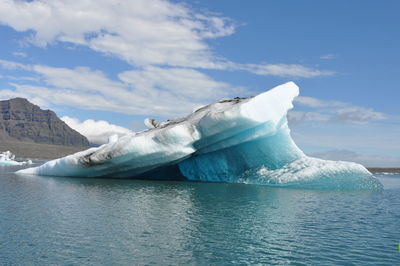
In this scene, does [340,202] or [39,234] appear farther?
[340,202]

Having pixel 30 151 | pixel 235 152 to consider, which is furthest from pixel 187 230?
pixel 30 151

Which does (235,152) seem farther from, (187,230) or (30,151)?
(30,151)

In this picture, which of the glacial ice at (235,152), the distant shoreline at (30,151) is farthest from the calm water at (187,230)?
the distant shoreline at (30,151)

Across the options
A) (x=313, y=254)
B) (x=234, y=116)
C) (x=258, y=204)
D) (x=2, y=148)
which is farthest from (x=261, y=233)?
(x=2, y=148)

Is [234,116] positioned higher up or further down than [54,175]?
higher up

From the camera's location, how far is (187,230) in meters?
13.7

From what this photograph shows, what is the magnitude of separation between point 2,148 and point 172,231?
181271mm

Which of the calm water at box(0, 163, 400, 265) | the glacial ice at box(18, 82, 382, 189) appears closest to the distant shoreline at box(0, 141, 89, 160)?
the glacial ice at box(18, 82, 382, 189)

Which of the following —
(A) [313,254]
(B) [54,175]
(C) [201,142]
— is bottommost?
(A) [313,254]

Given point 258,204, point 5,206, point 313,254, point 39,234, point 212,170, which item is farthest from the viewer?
point 212,170

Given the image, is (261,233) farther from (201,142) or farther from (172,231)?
(201,142)

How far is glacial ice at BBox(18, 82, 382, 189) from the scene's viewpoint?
27.5 meters

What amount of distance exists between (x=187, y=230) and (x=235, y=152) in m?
19.3

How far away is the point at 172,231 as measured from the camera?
13406mm
